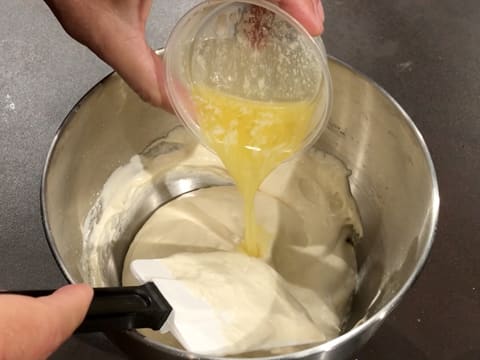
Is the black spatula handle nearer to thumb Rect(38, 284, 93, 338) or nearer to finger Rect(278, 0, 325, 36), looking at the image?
thumb Rect(38, 284, 93, 338)

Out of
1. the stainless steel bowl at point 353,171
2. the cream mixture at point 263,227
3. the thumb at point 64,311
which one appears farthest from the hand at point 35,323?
the cream mixture at point 263,227

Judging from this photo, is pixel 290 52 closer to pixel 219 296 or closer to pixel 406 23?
pixel 219 296

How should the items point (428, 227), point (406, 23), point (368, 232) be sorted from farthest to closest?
point (406, 23)
point (368, 232)
point (428, 227)

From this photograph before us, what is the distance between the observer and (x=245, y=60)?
2.54 ft

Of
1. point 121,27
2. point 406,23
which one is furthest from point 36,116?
point 406,23

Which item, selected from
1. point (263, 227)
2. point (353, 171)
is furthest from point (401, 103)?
point (263, 227)

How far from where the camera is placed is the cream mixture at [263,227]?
30.6 inches

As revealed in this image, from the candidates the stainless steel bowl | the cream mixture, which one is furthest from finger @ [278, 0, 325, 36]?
the cream mixture

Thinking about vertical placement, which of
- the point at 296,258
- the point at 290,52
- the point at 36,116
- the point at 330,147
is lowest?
the point at 296,258

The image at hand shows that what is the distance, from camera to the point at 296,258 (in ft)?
2.94

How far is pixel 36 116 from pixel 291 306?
1.83 feet

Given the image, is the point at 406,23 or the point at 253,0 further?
the point at 406,23

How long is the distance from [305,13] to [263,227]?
37 cm

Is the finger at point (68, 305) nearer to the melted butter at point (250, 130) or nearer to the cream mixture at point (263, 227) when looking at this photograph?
the cream mixture at point (263, 227)
